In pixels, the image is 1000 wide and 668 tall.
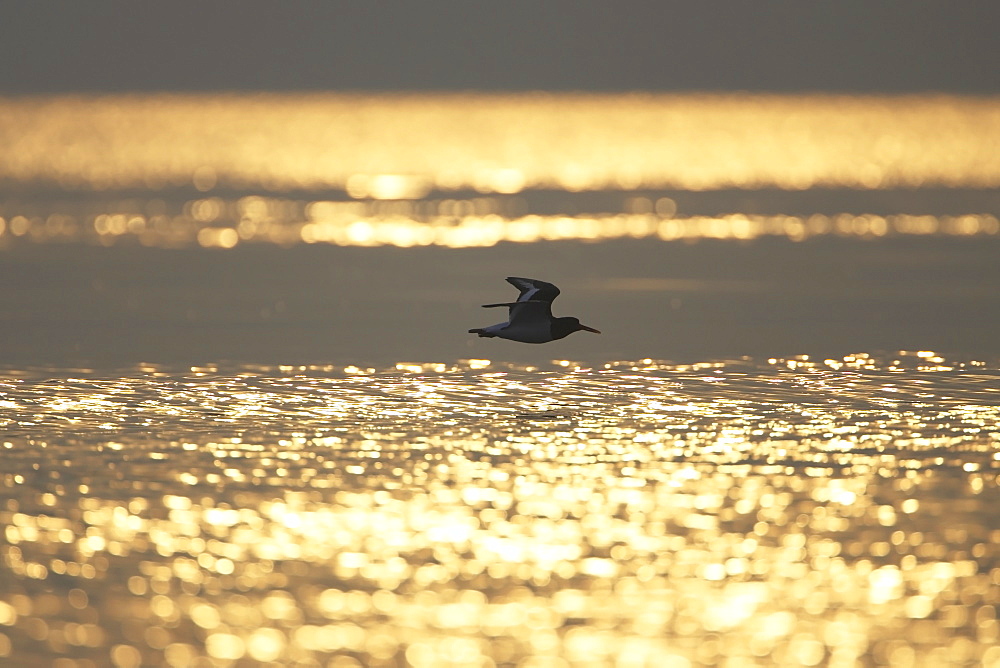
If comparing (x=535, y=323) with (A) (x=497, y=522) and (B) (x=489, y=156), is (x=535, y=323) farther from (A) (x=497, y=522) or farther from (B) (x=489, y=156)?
(B) (x=489, y=156)

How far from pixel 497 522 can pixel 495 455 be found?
2840 mm

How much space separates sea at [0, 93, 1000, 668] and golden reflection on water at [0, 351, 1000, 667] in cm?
5

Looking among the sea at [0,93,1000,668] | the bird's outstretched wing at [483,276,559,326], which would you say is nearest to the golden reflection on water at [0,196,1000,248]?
the sea at [0,93,1000,668]

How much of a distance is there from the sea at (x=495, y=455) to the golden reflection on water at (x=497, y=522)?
48mm

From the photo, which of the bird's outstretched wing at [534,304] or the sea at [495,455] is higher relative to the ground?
the bird's outstretched wing at [534,304]

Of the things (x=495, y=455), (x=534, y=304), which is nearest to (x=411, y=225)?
(x=534, y=304)

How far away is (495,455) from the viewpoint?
22984 mm

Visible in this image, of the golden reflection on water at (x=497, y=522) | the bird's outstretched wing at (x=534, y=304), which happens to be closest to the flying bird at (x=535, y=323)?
the bird's outstretched wing at (x=534, y=304)

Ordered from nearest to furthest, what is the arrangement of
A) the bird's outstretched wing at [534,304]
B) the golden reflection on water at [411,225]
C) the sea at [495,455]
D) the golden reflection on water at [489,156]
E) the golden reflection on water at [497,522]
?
the golden reflection on water at [497,522] → the sea at [495,455] → the bird's outstretched wing at [534,304] → the golden reflection on water at [411,225] → the golden reflection on water at [489,156]

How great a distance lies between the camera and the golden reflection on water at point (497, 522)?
16922 mm

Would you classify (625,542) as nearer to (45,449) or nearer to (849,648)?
(849,648)

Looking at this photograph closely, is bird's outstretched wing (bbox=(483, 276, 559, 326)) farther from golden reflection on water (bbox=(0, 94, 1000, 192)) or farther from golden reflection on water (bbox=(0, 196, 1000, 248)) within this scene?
golden reflection on water (bbox=(0, 94, 1000, 192))

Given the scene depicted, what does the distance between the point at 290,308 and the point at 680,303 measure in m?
7.30

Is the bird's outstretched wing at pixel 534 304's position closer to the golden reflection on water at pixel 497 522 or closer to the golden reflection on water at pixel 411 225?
the golden reflection on water at pixel 497 522
